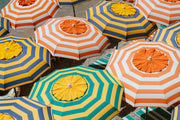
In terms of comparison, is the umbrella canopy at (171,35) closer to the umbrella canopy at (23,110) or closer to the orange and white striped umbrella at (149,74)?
the orange and white striped umbrella at (149,74)

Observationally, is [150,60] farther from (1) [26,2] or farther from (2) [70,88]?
(1) [26,2]

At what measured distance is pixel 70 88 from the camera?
18.7ft

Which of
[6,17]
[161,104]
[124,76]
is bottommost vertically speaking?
[161,104]

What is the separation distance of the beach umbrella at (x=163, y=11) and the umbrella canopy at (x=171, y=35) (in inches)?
19.6

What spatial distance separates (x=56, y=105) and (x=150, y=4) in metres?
5.58

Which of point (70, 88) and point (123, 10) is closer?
point (70, 88)

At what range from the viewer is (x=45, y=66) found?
7.21 m

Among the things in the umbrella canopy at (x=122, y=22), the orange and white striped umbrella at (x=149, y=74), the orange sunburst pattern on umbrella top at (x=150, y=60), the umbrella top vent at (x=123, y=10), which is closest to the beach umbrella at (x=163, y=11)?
the umbrella canopy at (x=122, y=22)

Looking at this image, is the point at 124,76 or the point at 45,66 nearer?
the point at 124,76

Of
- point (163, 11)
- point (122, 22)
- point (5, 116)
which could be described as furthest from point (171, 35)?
point (5, 116)

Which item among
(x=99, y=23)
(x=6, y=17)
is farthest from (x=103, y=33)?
(x=6, y=17)

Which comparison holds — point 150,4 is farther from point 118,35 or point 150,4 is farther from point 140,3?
point 118,35

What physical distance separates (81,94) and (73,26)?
3019 millimetres

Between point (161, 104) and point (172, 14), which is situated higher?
point (172, 14)
